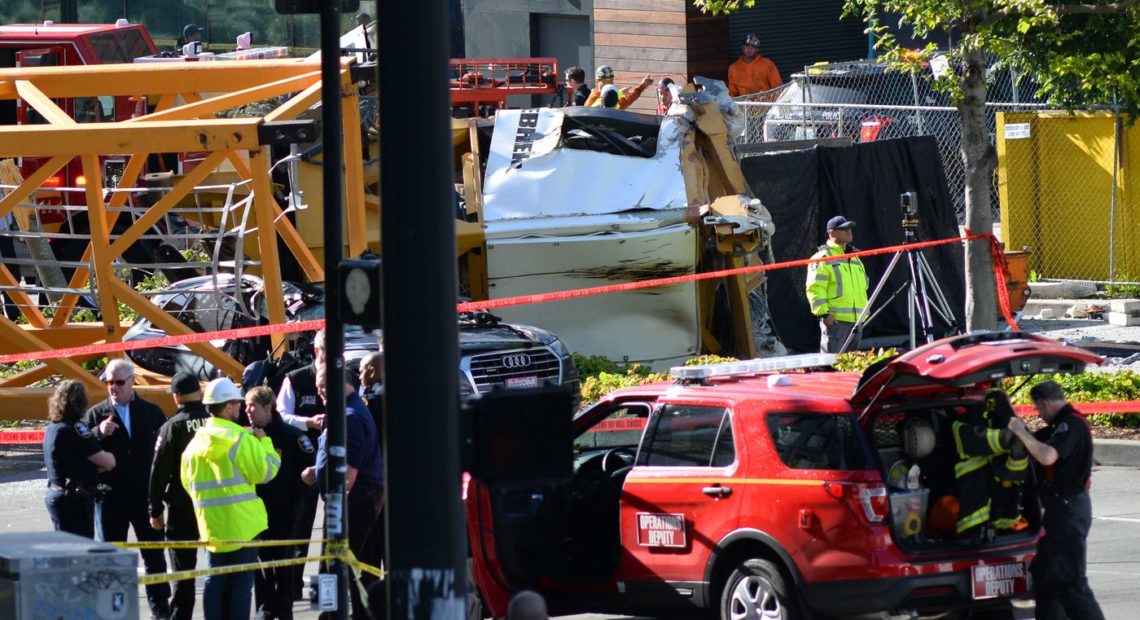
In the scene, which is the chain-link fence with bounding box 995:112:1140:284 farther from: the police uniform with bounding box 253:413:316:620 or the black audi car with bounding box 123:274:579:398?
the police uniform with bounding box 253:413:316:620

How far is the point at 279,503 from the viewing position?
31.5ft

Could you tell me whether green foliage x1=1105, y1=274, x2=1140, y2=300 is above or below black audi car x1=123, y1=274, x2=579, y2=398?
below

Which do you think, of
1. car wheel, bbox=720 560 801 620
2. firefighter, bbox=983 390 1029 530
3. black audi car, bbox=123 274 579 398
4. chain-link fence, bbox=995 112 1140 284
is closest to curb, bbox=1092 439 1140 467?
black audi car, bbox=123 274 579 398

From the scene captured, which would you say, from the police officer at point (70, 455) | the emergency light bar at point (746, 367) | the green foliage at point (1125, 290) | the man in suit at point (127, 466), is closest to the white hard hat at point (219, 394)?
the police officer at point (70, 455)

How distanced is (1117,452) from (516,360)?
492cm

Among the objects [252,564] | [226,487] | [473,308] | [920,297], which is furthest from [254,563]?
[920,297]

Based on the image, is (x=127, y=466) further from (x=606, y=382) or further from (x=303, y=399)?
(x=606, y=382)

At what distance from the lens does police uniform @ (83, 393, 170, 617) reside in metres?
9.75

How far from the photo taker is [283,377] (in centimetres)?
1208

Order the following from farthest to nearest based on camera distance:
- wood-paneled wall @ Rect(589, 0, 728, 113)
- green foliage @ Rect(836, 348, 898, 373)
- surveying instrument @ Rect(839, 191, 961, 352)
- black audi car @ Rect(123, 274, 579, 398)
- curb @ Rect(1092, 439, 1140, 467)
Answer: wood-paneled wall @ Rect(589, 0, 728, 113) < surveying instrument @ Rect(839, 191, 961, 352) < green foliage @ Rect(836, 348, 898, 373) < black audi car @ Rect(123, 274, 579, 398) < curb @ Rect(1092, 439, 1140, 467)

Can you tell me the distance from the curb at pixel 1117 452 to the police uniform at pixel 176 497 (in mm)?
7634

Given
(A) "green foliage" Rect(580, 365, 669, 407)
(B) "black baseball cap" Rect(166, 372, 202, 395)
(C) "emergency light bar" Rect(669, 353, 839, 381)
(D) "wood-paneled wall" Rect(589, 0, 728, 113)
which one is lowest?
(A) "green foliage" Rect(580, 365, 669, 407)

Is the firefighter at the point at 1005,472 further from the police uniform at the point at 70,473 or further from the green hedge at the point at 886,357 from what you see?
the police uniform at the point at 70,473

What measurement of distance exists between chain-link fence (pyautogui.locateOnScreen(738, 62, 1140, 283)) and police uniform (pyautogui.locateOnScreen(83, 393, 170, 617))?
484 inches
